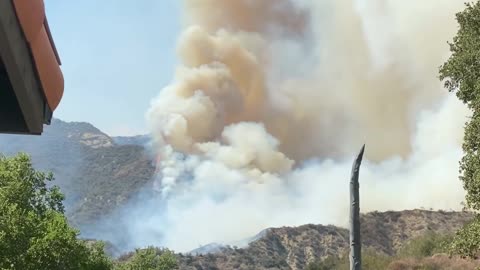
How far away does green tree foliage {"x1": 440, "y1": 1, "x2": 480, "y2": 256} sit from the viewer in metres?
16.6

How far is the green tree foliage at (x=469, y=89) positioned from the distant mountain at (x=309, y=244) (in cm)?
14590

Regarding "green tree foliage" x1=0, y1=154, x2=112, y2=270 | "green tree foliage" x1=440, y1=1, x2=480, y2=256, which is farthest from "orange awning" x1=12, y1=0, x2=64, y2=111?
"green tree foliage" x1=0, y1=154, x2=112, y2=270

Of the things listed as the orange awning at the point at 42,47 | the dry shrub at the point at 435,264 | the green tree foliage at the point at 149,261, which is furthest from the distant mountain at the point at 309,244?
the orange awning at the point at 42,47

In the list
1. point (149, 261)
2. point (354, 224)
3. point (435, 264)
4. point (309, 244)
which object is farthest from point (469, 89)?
point (309, 244)

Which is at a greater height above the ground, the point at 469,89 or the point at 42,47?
the point at 469,89

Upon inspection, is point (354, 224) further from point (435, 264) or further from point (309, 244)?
point (309, 244)

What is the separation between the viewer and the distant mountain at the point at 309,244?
556 feet

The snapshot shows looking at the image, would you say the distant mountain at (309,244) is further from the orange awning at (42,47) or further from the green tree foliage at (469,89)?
the orange awning at (42,47)

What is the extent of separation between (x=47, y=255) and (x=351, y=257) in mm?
26639

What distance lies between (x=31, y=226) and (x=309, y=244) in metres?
163

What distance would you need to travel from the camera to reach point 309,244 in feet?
611

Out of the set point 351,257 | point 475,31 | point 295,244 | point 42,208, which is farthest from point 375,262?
point 351,257

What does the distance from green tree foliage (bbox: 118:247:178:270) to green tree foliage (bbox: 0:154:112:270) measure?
678 inches

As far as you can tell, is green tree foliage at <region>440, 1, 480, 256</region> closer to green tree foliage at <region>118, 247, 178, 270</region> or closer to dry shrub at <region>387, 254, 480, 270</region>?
green tree foliage at <region>118, 247, 178, 270</region>
